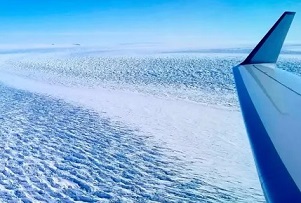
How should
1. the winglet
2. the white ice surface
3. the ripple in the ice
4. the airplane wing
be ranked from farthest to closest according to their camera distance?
1. the winglet
2. the white ice surface
3. the ripple in the ice
4. the airplane wing

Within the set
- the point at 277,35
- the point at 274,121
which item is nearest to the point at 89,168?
the point at 274,121

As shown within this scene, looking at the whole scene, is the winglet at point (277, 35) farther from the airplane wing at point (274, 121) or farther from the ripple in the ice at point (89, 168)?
the ripple in the ice at point (89, 168)

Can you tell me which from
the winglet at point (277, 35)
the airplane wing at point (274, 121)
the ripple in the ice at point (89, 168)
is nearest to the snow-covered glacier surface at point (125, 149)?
the ripple in the ice at point (89, 168)

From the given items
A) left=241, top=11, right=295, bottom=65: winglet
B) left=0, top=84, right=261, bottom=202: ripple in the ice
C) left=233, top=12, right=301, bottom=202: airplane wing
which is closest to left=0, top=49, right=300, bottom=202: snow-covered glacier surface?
left=0, top=84, right=261, bottom=202: ripple in the ice

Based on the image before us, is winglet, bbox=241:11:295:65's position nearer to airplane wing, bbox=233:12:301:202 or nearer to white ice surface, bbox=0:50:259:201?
airplane wing, bbox=233:12:301:202

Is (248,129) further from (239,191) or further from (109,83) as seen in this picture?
(109,83)
